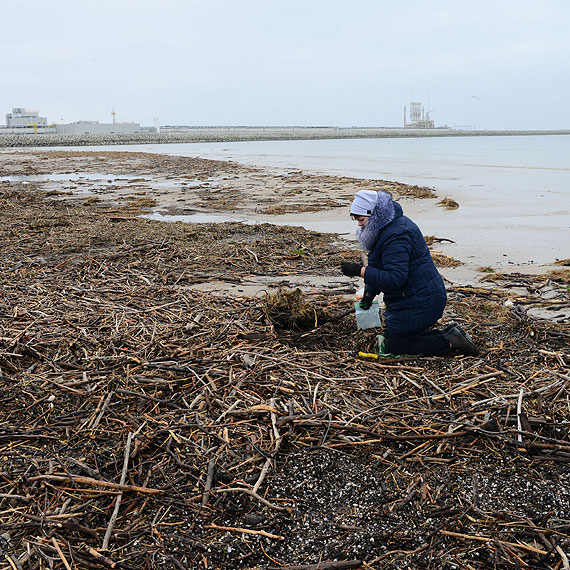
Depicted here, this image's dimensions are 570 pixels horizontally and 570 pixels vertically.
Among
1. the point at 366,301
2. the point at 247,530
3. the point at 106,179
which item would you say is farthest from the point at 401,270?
the point at 106,179

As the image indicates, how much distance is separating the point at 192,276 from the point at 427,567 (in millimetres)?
5279

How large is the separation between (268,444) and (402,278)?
6.20ft

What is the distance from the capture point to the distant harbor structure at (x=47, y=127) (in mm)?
121250

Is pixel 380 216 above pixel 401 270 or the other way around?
above

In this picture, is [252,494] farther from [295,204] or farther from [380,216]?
[295,204]

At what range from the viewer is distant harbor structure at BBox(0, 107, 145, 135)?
398 ft

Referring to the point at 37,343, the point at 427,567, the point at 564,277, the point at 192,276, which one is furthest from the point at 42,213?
the point at 427,567

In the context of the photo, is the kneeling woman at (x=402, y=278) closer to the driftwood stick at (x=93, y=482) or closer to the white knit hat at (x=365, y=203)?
the white knit hat at (x=365, y=203)

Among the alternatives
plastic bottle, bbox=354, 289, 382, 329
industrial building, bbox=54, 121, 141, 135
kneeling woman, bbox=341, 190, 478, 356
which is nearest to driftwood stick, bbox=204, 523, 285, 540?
kneeling woman, bbox=341, 190, 478, 356

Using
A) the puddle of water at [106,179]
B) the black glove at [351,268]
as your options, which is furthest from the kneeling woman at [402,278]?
the puddle of water at [106,179]

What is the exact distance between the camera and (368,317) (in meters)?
5.34

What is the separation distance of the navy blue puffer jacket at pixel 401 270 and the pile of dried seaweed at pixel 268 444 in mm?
390

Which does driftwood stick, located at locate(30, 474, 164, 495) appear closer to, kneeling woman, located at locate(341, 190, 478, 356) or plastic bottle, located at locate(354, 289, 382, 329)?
kneeling woman, located at locate(341, 190, 478, 356)

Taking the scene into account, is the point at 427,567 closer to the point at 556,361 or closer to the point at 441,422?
the point at 441,422
